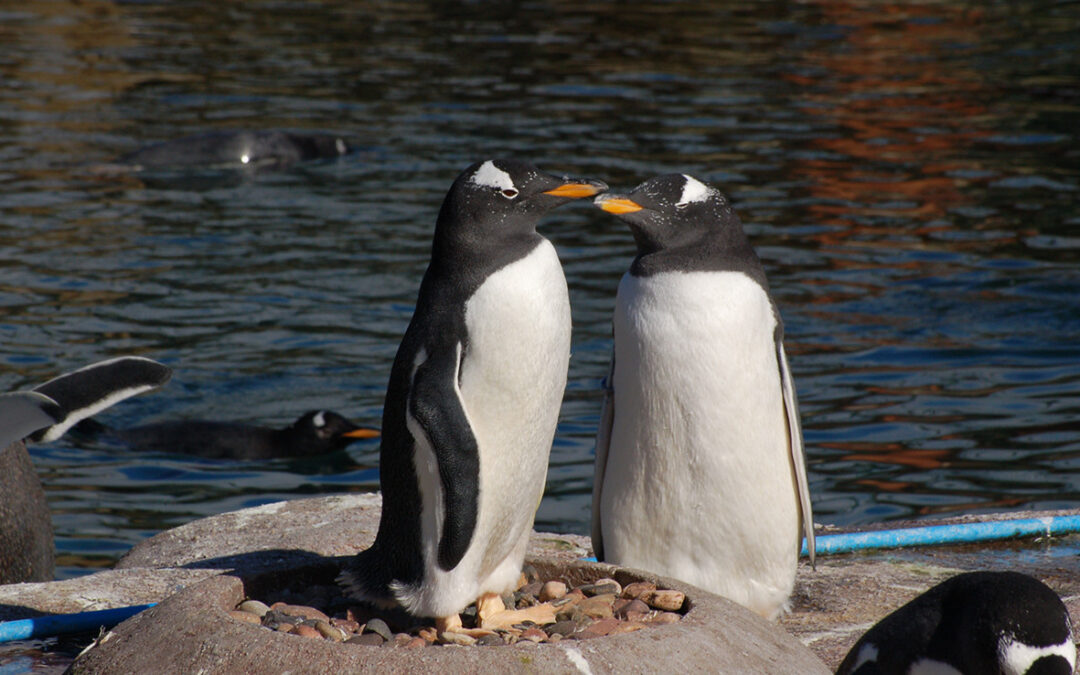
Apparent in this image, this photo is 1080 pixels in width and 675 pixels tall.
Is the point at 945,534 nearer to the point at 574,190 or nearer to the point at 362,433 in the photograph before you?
the point at 574,190

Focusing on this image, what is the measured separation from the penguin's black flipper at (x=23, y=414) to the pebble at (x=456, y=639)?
5.68 feet

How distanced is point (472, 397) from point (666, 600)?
0.68 meters

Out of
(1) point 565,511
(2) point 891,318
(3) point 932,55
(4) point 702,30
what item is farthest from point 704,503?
(4) point 702,30

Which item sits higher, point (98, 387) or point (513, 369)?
point (513, 369)

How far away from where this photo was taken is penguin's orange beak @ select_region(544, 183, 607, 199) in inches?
146

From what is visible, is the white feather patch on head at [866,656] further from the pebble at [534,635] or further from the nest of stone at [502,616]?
the pebble at [534,635]

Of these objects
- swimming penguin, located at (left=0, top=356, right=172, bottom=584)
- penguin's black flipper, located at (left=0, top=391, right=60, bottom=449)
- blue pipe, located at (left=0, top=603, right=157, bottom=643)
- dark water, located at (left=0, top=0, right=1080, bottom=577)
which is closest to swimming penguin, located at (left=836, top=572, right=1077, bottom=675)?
blue pipe, located at (left=0, top=603, right=157, bottom=643)

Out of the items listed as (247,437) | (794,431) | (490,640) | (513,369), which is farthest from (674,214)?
(247,437)

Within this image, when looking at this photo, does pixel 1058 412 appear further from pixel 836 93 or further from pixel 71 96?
pixel 71 96

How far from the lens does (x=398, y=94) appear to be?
1689cm

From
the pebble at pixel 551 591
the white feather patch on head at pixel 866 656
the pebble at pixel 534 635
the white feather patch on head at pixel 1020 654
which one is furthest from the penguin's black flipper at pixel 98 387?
the white feather patch on head at pixel 1020 654

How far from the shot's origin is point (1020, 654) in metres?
3.29

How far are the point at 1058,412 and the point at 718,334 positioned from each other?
14.5 ft

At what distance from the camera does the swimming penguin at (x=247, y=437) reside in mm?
7934
